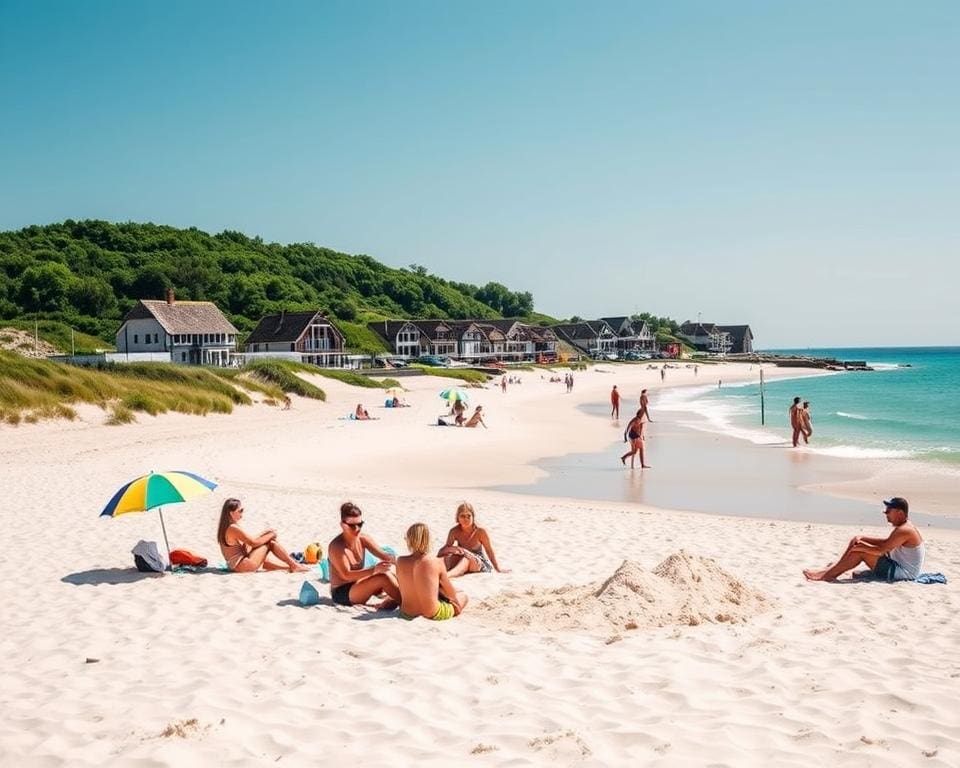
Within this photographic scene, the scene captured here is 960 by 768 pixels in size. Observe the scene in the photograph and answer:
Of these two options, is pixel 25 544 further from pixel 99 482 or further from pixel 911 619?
pixel 911 619

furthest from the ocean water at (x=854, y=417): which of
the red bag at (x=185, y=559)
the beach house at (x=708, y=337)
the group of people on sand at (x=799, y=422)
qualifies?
the beach house at (x=708, y=337)

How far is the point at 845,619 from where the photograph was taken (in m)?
7.68

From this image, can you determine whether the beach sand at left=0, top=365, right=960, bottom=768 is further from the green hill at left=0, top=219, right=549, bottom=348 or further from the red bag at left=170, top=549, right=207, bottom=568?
the green hill at left=0, top=219, right=549, bottom=348

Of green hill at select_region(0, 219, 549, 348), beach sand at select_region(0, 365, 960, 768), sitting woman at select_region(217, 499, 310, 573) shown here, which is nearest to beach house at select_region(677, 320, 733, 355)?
green hill at select_region(0, 219, 549, 348)

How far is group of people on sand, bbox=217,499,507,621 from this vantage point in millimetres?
7652

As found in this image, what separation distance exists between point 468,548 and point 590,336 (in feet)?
392

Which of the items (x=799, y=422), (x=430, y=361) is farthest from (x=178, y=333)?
Answer: (x=799, y=422)

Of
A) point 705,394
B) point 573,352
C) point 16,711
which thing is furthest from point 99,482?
point 573,352

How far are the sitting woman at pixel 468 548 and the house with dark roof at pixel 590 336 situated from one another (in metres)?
118

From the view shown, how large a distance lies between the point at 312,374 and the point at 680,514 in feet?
131

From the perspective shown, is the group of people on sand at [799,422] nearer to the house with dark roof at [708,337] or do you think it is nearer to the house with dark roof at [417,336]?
the house with dark roof at [417,336]

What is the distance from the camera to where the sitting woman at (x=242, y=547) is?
31.1 ft

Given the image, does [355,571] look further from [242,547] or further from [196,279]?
[196,279]

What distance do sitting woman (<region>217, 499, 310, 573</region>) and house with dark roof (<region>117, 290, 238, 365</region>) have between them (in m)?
53.5
